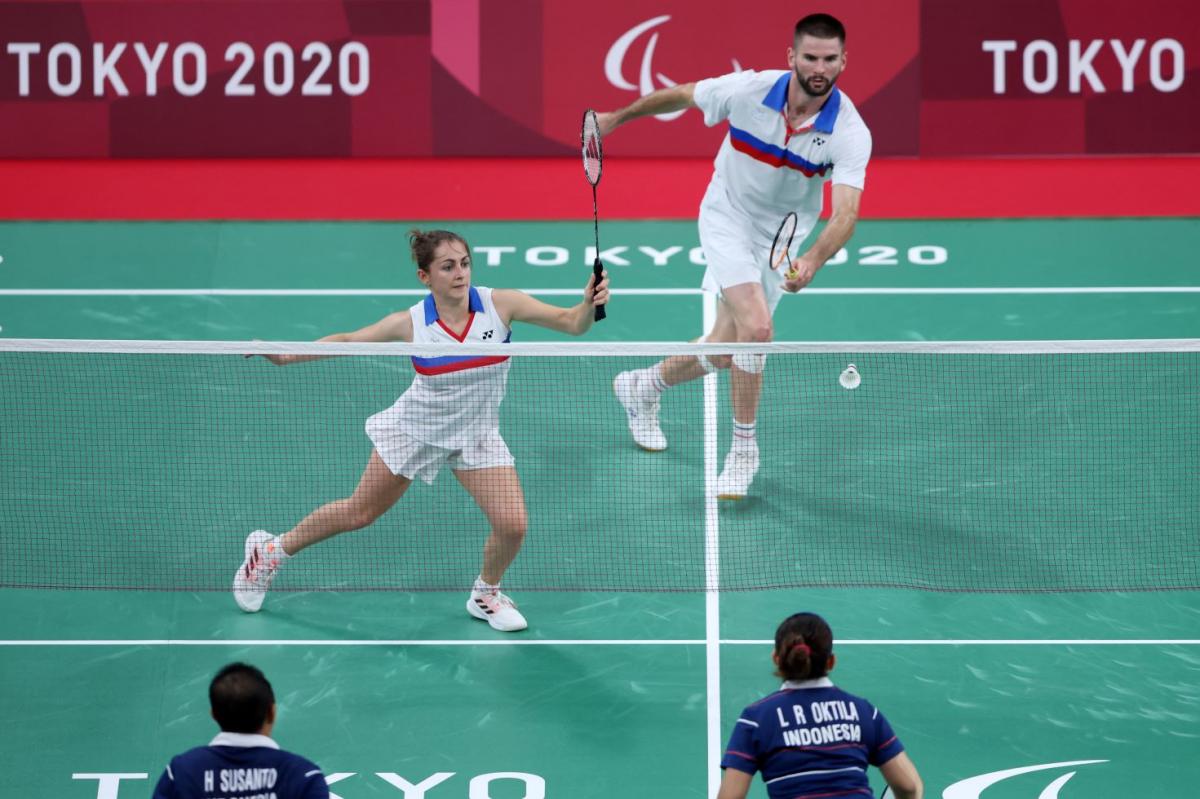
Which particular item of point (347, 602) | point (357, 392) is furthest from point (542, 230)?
point (347, 602)

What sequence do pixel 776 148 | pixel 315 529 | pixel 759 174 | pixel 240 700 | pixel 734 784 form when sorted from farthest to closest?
pixel 759 174 → pixel 776 148 → pixel 315 529 → pixel 734 784 → pixel 240 700

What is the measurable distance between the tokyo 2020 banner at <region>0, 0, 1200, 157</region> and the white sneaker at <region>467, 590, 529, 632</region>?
5.32 m

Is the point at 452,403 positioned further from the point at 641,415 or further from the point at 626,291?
the point at 626,291

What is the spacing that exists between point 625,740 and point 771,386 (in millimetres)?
2990

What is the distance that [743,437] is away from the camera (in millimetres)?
8773

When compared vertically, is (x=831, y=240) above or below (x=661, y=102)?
below

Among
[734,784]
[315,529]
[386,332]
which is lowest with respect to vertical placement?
[734,784]

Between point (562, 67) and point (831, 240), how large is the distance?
5051 millimetres

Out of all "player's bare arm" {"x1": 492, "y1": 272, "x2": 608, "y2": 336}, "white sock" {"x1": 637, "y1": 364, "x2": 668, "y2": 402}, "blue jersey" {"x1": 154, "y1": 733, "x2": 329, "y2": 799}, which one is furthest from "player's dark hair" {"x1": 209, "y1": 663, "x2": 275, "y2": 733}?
"white sock" {"x1": 637, "y1": 364, "x2": 668, "y2": 402}

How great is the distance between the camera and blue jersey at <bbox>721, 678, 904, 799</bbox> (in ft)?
16.8

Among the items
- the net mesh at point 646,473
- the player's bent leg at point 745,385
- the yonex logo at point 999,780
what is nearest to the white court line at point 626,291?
the net mesh at point 646,473

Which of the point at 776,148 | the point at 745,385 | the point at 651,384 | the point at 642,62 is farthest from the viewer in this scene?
the point at 642,62

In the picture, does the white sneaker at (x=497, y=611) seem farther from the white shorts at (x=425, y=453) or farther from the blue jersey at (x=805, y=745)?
the blue jersey at (x=805, y=745)

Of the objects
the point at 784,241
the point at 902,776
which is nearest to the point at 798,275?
the point at 784,241
